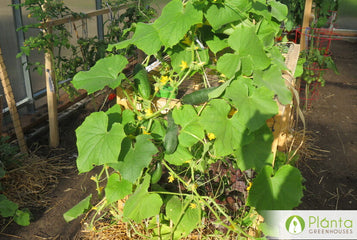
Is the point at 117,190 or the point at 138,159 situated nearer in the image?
the point at 138,159

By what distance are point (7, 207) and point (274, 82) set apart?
6.68 feet

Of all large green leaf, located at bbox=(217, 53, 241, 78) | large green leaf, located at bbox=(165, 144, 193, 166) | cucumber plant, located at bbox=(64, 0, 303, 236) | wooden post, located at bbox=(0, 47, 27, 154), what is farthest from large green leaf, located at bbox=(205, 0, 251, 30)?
wooden post, located at bbox=(0, 47, 27, 154)

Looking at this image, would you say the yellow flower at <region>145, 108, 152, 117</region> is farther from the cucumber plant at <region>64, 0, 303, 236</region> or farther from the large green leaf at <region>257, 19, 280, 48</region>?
the large green leaf at <region>257, 19, 280, 48</region>

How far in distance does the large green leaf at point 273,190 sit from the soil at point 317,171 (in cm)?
148

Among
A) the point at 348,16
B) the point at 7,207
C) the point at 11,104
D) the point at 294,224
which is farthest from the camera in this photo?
the point at 348,16

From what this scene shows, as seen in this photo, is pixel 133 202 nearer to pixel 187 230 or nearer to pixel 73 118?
pixel 187 230

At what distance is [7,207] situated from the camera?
2473 millimetres

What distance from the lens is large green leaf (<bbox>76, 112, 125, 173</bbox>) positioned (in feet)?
4.30

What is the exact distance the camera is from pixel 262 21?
1.47m

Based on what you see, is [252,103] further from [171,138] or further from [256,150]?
[171,138]

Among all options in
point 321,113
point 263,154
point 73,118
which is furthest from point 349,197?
point 73,118

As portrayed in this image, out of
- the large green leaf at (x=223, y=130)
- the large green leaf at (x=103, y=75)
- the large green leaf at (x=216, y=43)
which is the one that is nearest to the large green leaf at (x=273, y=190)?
the large green leaf at (x=223, y=130)

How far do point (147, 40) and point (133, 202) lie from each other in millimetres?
625

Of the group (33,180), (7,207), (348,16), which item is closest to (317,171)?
(33,180)
